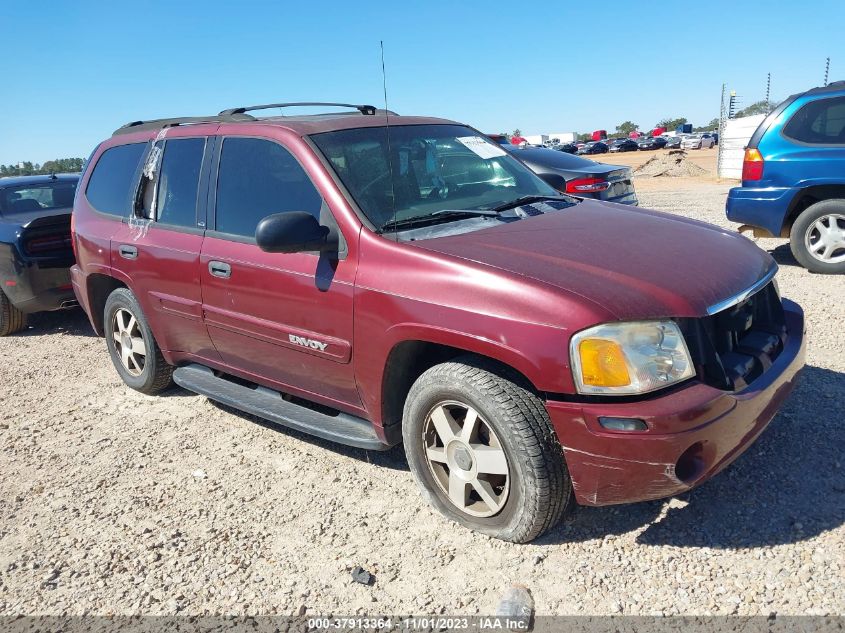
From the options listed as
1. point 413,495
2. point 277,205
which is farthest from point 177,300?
point 413,495

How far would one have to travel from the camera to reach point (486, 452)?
→ 9.36 ft

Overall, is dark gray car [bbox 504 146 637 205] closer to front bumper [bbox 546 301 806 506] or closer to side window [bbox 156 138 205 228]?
side window [bbox 156 138 205 228]

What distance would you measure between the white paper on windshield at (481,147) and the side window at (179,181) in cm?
161

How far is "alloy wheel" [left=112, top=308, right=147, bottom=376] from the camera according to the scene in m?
4.90

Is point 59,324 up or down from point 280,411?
down

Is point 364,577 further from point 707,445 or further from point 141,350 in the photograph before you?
point 141,350

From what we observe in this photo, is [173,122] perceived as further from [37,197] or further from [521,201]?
[37,197]

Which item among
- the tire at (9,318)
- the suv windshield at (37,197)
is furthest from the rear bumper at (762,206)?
the tire at (9,318)

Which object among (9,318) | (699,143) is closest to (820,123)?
(9,318)

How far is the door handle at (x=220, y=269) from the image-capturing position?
374cm

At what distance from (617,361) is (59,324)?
7.23m

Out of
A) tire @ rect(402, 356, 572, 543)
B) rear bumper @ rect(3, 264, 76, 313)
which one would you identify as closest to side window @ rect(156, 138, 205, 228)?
tire @ rect(402, 356, 572, 543)

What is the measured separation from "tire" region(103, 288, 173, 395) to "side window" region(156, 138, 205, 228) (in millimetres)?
801

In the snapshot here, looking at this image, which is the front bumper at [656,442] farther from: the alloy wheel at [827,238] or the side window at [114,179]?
Answer: the alloy wheel at [827,238]
